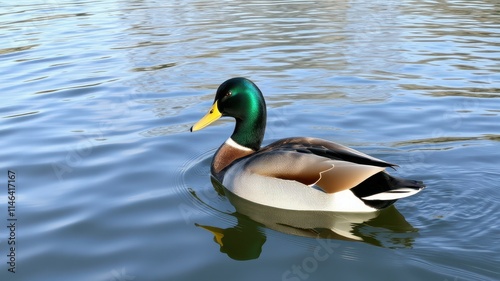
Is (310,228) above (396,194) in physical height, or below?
below

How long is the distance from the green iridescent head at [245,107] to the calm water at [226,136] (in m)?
0.53

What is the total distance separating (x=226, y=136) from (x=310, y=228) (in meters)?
2.71

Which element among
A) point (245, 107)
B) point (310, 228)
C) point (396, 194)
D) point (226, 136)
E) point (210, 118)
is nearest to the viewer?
point (396, 194)

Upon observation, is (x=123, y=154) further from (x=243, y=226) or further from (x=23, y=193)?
(x=243, y=226)

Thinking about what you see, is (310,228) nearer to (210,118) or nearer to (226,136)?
(210,118)

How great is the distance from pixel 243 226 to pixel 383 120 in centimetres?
304

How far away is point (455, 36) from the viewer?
43.0ft

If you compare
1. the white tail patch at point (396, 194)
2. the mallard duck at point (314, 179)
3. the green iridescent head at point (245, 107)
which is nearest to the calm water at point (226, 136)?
the mallard duck at point (314, 179)

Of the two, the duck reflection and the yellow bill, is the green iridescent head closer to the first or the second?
the yellow bill

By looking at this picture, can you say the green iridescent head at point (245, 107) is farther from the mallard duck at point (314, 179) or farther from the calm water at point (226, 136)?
the calm water at point (226, 136)

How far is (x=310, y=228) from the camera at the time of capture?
483cm

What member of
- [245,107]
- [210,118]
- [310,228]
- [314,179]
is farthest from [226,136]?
[310,228]

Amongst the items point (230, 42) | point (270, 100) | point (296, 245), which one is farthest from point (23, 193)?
point (230, 42)

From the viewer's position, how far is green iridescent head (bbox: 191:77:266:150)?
19.6ft
